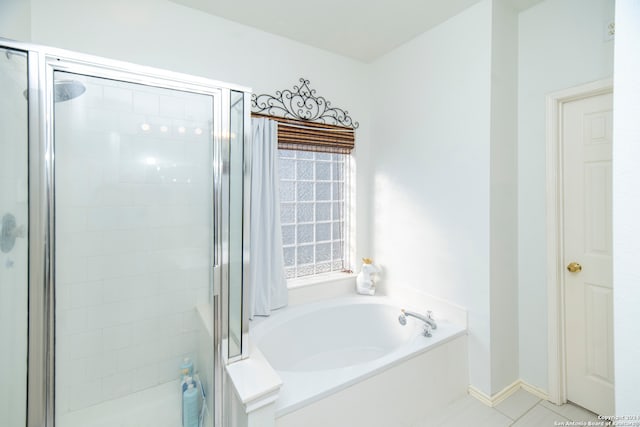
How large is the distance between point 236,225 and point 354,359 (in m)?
1.60

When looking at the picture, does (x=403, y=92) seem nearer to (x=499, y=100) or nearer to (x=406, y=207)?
(x=499, y=100)

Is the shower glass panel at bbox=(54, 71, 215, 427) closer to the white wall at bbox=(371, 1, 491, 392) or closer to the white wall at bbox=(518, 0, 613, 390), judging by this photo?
the white wall at bbox=(371, 1, 491, 392)

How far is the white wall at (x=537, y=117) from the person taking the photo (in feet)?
5.75

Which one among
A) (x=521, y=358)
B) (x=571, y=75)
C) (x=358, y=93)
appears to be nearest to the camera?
(x=571, y=75)

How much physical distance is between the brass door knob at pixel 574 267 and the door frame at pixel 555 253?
1.6 inches

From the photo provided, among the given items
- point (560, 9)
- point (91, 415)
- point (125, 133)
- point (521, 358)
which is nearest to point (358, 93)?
point (560, 9)

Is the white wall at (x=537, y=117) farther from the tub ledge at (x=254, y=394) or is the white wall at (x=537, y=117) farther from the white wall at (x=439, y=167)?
the tub ledge at (x=254, y=394)

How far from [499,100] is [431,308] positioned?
1.58 metres

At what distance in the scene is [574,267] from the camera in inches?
72.6

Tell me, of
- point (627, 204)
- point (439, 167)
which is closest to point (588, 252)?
point (439, 167)

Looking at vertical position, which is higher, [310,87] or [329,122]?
[310,87]

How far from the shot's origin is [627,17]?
777 mm

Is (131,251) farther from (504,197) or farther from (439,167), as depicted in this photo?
(504,197)

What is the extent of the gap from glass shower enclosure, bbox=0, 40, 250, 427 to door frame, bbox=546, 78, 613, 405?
1.94 meters
